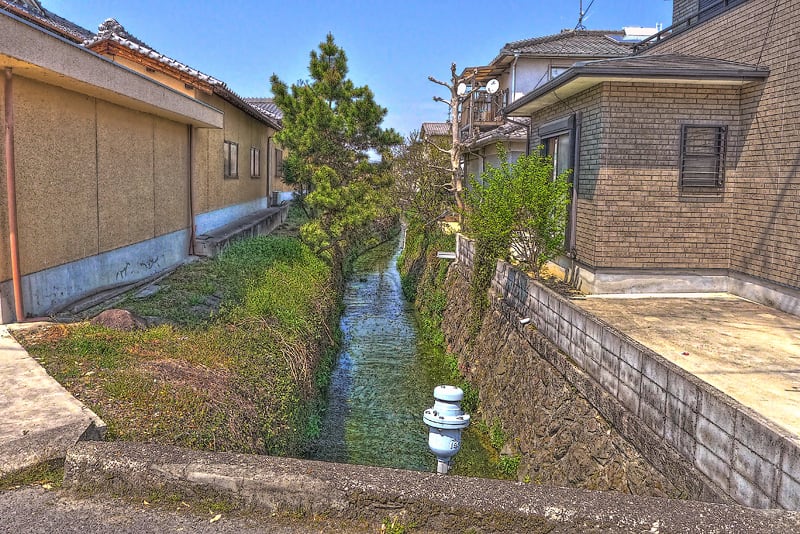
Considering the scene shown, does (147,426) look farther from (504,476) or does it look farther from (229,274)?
(229,274)

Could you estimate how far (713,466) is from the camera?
14.1ft

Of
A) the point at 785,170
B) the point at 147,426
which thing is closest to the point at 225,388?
the point at 147,426

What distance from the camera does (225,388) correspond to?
6.25 meters

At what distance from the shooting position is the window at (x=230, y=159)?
669 inches

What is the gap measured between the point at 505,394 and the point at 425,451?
160cm

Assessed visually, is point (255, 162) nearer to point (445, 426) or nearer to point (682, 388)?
point (445, 426)

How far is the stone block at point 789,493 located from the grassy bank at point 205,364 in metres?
4.26

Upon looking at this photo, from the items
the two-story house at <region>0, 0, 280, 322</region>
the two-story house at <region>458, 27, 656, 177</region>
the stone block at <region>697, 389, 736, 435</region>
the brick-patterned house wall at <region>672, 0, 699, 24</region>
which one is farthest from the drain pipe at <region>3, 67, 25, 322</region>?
the two-story house at <region>458, 27, 656, 177</region>

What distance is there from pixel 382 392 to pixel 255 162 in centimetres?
1299

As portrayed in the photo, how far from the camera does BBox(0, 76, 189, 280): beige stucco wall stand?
7426 millimetres

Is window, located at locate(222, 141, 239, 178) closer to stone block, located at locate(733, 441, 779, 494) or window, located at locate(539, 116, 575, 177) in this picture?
window, located at locate(539, 116, 575, 177)

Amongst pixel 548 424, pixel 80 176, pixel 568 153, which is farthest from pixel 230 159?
pixel 548 424

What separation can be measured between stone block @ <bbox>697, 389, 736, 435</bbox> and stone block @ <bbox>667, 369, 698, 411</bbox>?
7 centimetres

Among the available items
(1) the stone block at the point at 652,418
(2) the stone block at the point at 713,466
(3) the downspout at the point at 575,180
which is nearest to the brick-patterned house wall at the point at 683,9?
(3) the downspout at the point at 575,180
